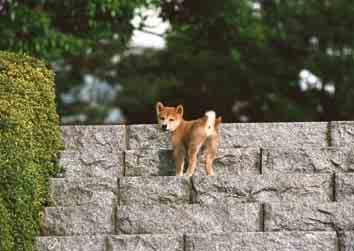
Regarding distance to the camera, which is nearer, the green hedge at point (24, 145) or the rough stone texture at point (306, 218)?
the green hedge at point (24, 145)

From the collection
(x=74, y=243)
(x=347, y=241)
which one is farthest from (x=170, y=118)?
(x=347, y=241)

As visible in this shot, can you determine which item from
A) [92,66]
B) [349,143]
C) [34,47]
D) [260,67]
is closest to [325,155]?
[349,143]

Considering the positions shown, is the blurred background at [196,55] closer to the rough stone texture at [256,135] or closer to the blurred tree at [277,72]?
the blurred tree at [277,72]

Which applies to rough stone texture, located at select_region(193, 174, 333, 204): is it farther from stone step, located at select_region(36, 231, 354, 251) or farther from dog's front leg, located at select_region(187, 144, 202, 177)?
dog's front leg, located at select_region(187, 144, 202, 177)

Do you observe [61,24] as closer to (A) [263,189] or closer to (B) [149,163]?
(B) [149,163]

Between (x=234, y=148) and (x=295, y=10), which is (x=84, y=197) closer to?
(x=234, y=148)

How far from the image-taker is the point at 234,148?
14.2 metres

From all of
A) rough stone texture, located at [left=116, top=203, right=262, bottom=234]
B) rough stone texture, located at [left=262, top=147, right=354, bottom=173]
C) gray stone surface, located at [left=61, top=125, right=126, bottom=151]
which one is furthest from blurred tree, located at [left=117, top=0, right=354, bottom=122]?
rough stone texture, located at [left=116, top=203, right=262, bottom=234]

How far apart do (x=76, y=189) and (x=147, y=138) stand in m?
1.86

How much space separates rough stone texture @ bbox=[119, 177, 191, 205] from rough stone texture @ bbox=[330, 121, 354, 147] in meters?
2.31

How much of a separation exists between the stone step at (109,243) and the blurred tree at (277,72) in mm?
15408

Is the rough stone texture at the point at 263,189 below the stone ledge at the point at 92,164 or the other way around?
below

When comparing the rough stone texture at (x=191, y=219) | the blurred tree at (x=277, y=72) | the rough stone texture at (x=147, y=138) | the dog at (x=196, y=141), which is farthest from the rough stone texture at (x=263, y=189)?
the blurred tree at (x=277, y=72)

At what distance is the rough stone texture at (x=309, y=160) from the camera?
13.6m
